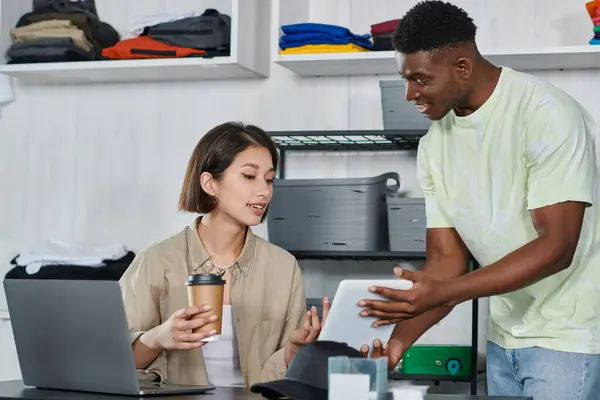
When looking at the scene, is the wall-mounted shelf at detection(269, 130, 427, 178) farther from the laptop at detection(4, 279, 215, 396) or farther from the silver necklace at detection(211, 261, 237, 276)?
the laptop at detection(4, 279, 215, 396)

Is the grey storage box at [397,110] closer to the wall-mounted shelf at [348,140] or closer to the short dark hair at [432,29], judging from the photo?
the wall-mounted shelf at [348,140]

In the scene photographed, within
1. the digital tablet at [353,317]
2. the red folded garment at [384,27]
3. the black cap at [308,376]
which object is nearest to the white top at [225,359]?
the digital tablet at [353,317]

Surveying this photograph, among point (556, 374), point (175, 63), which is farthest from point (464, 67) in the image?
point (175, 63)

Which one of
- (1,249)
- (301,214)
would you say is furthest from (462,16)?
(1,249)

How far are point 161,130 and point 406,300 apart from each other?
2.19 metres

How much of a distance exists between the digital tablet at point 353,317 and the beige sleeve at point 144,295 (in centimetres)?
64

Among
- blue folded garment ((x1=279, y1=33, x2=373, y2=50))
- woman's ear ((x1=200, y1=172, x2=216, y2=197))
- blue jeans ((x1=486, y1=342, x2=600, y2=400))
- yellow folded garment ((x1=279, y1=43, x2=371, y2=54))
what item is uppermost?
blue folded garment ((x1=279, y1=33, x2=373, y2=50))

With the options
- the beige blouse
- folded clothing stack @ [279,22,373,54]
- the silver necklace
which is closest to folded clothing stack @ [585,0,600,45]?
folded clothing stack @ [279,22,373,54]

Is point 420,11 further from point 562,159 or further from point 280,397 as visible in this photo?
point 280,397

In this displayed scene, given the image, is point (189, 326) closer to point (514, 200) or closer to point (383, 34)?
point (514, 200)

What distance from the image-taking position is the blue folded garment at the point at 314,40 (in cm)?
338

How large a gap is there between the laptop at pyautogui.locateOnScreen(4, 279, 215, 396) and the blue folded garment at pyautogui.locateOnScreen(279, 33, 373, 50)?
5.57 feet

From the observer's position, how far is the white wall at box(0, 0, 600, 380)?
3.51 m

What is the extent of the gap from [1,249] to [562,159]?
2641 mm
